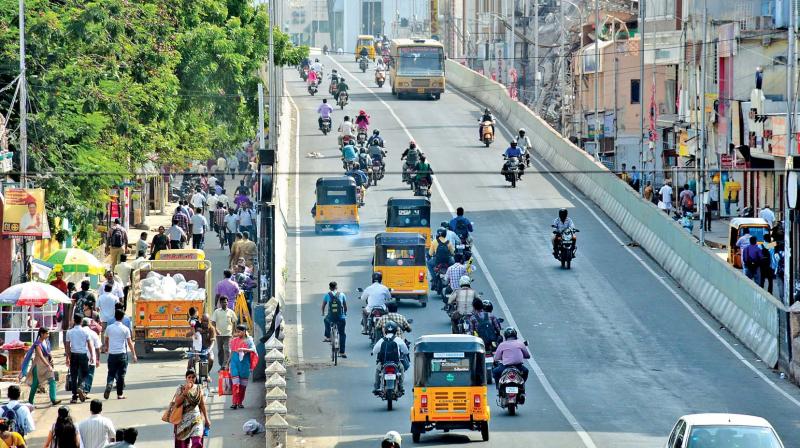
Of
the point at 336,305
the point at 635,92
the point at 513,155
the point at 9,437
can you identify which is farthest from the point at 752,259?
the point at 635,92

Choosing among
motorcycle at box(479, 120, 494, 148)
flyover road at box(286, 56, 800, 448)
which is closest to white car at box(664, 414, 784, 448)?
flyover road at box(286, 56, 800, 448)

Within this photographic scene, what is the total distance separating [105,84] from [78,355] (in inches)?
574

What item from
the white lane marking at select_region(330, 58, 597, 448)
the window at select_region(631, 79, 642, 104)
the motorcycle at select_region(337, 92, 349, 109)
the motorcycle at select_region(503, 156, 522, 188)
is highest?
the window at select_region(631, 79, 642, 104)

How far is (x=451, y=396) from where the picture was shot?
24.8 m

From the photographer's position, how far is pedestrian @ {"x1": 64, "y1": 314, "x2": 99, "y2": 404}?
1099 inches

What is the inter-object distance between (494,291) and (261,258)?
663 cm

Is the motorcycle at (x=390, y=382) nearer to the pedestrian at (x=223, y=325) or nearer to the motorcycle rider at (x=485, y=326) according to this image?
the motorcycle rider at (x=485, y=326)

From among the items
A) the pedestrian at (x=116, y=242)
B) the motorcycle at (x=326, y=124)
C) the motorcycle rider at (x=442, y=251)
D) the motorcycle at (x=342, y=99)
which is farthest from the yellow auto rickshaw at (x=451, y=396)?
the motorcycle at (x=342, y=99)

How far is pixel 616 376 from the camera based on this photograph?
31.4 metres

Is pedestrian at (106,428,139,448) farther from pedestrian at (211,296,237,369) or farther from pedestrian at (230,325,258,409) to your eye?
pedestrian at (211,296,237,369)

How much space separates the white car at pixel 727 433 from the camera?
65.1ft

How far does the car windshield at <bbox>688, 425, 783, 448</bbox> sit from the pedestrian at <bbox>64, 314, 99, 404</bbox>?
477 inches

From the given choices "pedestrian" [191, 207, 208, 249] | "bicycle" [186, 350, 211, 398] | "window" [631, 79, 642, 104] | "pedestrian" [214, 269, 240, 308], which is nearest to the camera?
"bicycle" [186, 350, 211, 398]

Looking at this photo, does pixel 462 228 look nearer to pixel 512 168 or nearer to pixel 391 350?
pixel 391 350
